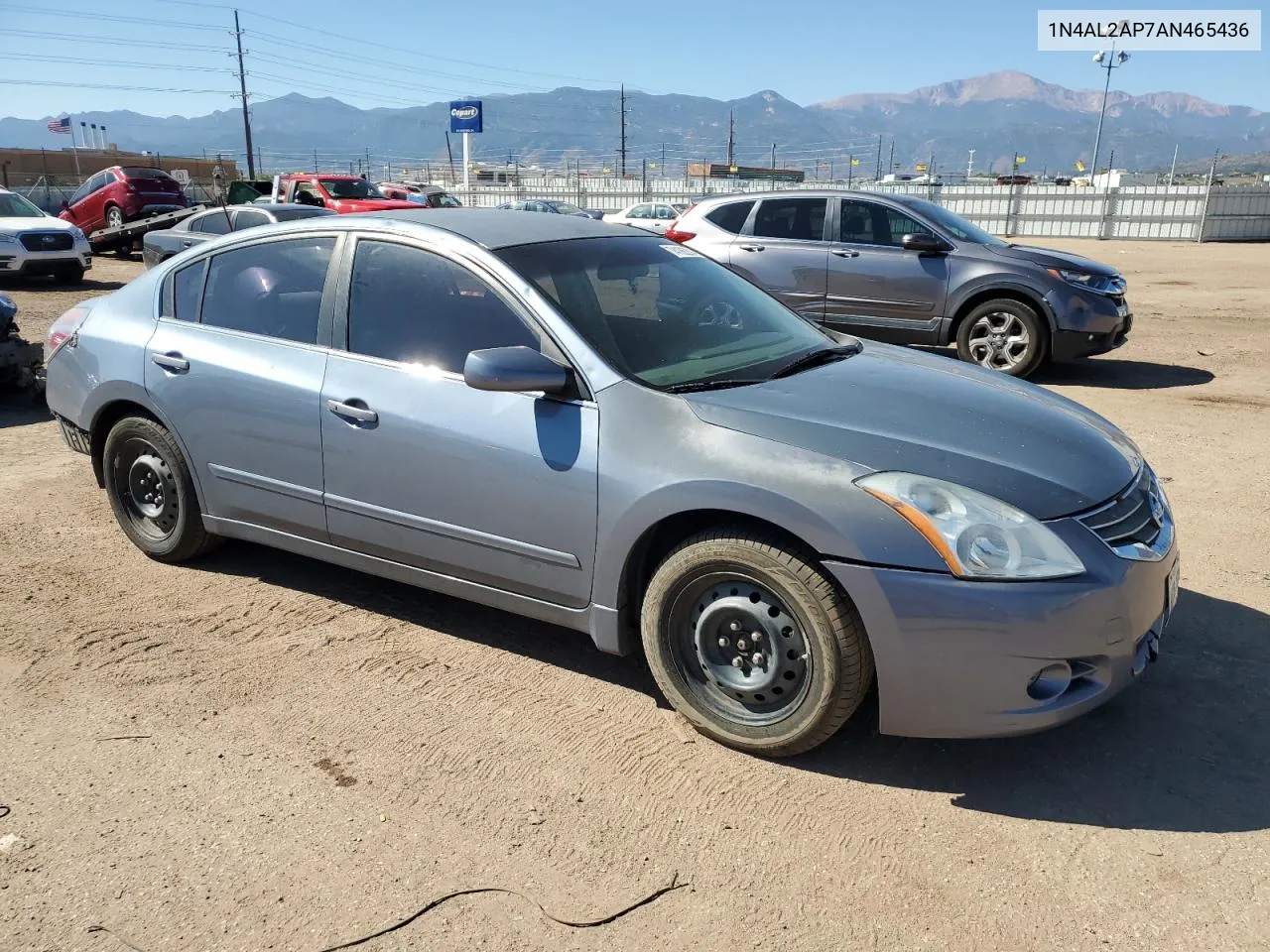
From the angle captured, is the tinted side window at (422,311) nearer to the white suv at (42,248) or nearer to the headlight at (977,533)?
the headlight at (977,533)

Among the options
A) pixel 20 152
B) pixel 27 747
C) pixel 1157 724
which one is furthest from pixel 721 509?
pixel 20 152

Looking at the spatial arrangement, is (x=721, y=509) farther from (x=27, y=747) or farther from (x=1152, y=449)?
(x=1152, y=449)

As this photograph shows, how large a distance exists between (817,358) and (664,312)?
0.62 metres

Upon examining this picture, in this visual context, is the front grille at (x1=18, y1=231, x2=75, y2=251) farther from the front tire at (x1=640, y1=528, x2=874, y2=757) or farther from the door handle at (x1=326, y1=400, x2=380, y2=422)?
the front tire at (x1=640, y1=528, x2=874, y2=757)

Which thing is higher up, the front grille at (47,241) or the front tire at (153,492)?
the front grille at (47,241)

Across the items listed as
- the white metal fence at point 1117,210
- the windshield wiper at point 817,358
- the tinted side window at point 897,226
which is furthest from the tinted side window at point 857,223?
the white metal fence at point 1117,210

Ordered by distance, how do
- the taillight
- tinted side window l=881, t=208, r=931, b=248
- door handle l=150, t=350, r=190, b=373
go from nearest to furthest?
door handle l=150, t=350, r=190, b=373 → the taillight → tinted side window l=881, t=208, r=931, b=248

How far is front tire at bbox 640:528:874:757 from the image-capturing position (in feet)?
9.26

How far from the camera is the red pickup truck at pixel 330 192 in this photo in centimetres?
2058

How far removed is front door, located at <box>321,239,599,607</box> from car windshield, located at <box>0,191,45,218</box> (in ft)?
51.7

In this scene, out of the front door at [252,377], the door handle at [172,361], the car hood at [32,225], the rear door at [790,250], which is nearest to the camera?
the front door at [252,377]

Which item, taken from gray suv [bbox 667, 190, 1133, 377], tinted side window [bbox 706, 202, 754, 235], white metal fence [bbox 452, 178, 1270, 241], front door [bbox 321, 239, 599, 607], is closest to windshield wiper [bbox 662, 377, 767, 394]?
front door [bbox 321, 239, 599, 607]

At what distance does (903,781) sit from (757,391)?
1.31 m

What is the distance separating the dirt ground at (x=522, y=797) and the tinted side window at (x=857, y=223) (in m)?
5.80
